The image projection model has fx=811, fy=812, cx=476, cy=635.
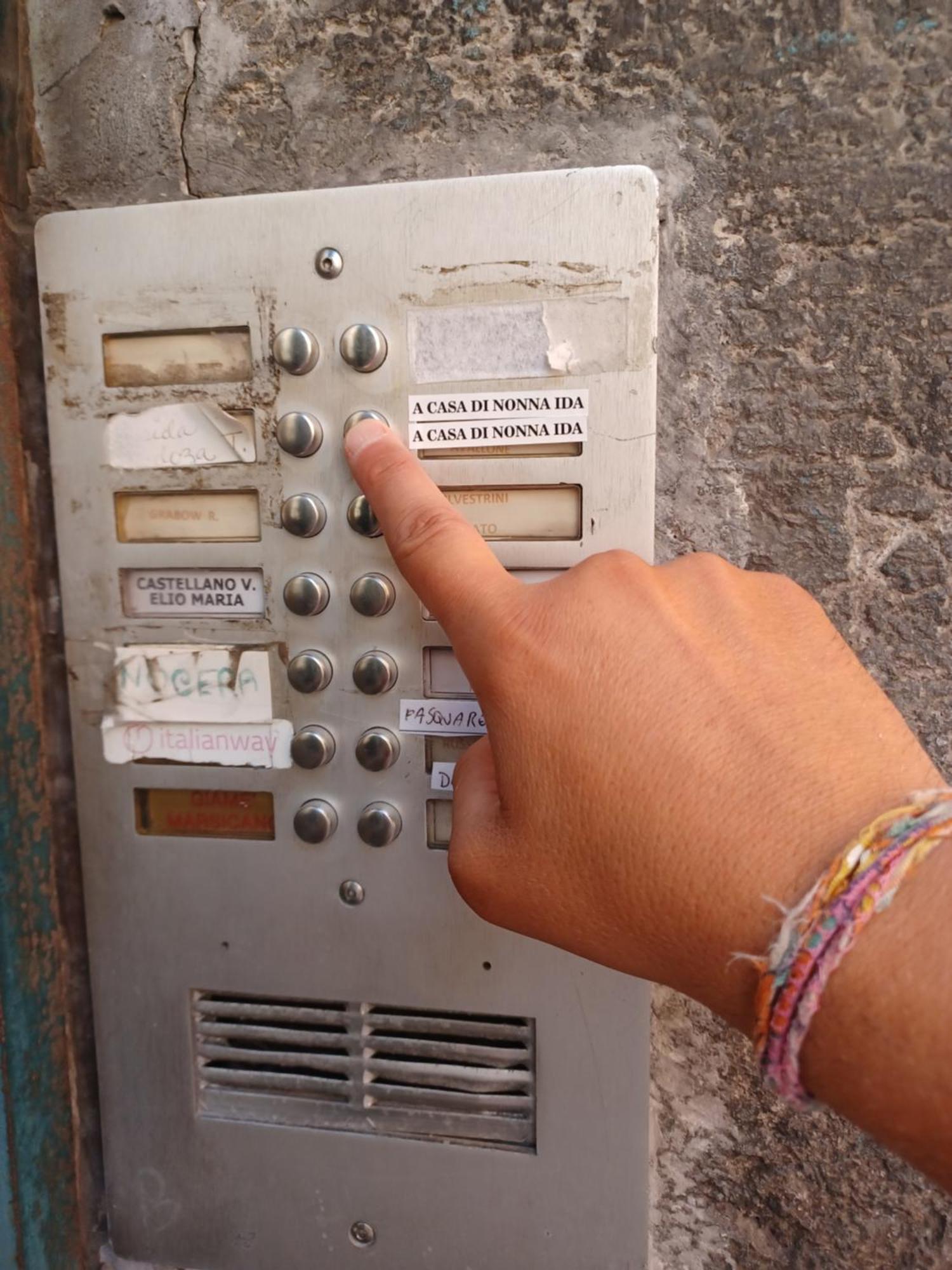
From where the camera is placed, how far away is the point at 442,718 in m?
0.68

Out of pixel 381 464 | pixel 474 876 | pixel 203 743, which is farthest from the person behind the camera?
pixel 203 743

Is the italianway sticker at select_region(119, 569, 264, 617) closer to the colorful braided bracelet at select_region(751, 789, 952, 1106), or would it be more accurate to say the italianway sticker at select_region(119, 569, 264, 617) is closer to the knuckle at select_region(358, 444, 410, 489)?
the knuckle at select_region(358, 444, 410, 489)

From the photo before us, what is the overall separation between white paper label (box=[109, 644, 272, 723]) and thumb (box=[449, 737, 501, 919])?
24 centimetres

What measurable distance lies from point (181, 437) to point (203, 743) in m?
0.27

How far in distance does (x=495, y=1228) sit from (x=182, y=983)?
0.36m

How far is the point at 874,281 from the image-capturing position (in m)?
0.65

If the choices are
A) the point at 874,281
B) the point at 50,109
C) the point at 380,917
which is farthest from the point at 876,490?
the point at 50,109

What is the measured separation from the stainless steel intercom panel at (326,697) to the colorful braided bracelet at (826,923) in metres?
0.29

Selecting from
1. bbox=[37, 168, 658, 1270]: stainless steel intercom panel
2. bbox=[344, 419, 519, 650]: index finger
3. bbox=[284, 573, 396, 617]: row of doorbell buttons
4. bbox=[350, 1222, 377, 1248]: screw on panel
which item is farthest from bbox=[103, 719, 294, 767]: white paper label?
bbox=[350, 1222, 377, 1248]: screw on panel

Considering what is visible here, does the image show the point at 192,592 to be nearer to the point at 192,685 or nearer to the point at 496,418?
the point at 192,685

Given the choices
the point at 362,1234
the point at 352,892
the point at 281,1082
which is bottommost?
the point at 362,1234

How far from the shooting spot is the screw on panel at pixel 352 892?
712 mm

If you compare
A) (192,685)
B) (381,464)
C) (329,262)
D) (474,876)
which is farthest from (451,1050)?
(329,262)

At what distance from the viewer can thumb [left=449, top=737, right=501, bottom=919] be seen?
52cm
